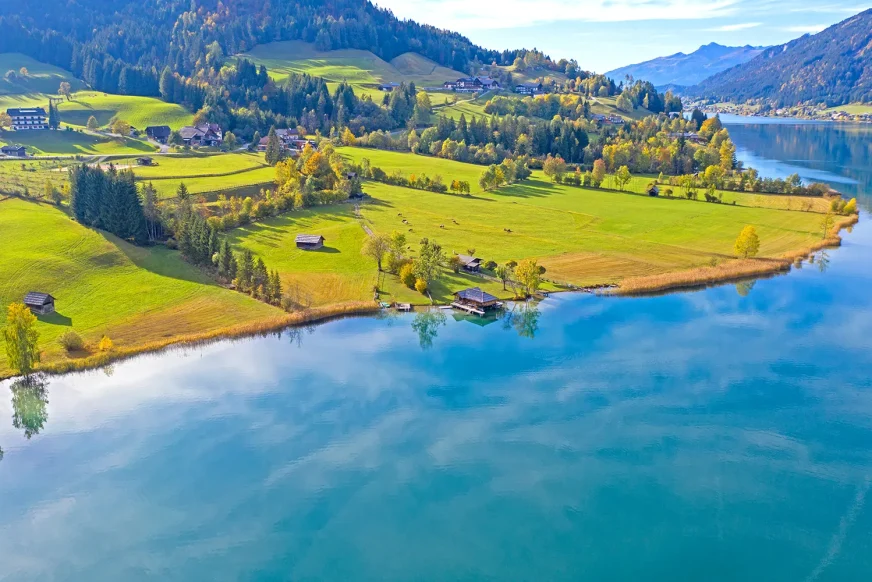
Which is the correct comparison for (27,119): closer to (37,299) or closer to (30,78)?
(30,78)

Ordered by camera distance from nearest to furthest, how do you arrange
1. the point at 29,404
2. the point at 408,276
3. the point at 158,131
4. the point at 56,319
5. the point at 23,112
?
the point at 29,404 < the point at 56,319 < the point at 408,276 < the point at 23,112 < the point at 158,131

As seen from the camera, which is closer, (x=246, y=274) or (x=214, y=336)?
(x=214, y=336)

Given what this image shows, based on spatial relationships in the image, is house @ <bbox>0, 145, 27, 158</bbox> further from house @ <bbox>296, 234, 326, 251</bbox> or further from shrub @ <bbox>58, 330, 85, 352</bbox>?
shrub @ <bbox>58, 330, 85, 352</bbox>

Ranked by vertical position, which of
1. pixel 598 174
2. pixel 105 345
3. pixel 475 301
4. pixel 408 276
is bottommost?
pixel 105 345

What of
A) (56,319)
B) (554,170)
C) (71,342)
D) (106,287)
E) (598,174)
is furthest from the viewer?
(554,170)

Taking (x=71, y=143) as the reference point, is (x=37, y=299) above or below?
below

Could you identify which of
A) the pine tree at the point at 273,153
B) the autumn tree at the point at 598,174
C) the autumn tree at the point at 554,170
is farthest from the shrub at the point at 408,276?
the autumn tree at the point at 598,174

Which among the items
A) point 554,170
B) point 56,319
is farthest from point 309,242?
point 554,170

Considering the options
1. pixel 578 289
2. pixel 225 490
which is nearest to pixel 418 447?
pixel 225 490

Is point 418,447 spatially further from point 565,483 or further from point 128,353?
point 128,353
